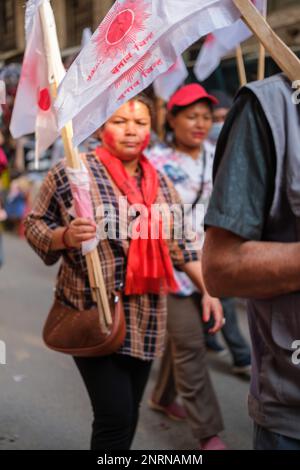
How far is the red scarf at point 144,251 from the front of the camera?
2.51 m

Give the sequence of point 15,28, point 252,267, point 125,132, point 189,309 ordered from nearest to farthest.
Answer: point 252,267 < point 125,132 < point 189,309 < point 15,28

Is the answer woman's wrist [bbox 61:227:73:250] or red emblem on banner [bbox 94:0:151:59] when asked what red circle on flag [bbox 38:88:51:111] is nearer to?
woman's wrist [bbox 61:227:73:250]

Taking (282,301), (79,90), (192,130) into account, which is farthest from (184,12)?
(192,130)

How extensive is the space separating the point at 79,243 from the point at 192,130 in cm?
157

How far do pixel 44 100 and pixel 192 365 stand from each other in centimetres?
166

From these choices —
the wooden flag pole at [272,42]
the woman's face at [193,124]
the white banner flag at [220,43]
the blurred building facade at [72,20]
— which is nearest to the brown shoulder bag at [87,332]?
the blurred building facade at [72,20]

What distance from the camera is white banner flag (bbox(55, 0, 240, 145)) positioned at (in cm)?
173

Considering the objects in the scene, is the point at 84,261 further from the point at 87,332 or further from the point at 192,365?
the point at 192,365

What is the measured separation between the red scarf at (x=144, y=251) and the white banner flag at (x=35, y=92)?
1.11ft

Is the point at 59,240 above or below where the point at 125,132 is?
below

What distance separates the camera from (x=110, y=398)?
247 centimetres

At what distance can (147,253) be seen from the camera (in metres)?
2.55

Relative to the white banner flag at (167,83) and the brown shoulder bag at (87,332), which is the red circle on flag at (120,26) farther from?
the white banner flag at (167,83)

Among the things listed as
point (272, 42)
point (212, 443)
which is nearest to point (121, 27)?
point (272, 42)
